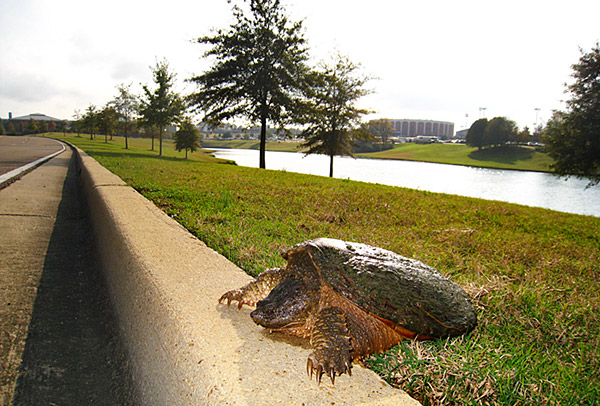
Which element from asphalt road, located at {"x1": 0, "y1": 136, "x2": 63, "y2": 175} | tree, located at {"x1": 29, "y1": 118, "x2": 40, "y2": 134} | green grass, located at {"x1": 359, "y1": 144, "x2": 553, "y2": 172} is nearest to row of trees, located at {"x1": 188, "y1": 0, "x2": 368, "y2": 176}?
asphalt road, located at {"x1": 0, "y1": 136, "x2": 63, "y2": 175}

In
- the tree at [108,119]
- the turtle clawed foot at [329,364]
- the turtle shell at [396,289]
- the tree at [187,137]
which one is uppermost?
the tree at [108,119]

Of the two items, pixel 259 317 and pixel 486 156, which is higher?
pixel 486 156

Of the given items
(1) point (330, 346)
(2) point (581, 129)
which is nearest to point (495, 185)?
(2) point (581, 129)

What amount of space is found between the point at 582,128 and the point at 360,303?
21.6 meters

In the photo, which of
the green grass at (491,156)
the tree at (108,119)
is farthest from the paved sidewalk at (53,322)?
the green grass at (491,156)

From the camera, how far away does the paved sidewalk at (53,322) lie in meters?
2.01

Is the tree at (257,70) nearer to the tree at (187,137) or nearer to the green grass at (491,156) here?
the tree at (187,137)

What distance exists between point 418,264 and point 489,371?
24.1 inches

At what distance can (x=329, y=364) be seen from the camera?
4.80 feet

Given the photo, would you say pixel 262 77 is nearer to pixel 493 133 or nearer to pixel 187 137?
pixel 187 137

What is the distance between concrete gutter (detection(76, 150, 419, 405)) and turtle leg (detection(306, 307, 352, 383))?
5 cm

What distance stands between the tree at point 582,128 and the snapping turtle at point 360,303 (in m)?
20.8

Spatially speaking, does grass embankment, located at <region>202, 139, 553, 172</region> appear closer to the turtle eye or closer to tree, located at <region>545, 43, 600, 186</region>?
tree, located at <region>545, 43, 600, 186</region>

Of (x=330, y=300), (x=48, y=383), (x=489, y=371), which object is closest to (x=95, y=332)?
(x=48, y=383)
